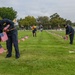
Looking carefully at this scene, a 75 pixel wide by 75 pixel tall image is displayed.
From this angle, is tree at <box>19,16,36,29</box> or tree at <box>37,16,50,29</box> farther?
tree at <box>37,16,50,29</box>

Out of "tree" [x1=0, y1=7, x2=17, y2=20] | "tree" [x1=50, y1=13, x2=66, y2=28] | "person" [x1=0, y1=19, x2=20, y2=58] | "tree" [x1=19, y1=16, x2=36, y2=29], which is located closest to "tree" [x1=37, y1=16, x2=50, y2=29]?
"tree" [x1=50, y1=13, x2=66, y2=28]

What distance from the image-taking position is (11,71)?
10.1m

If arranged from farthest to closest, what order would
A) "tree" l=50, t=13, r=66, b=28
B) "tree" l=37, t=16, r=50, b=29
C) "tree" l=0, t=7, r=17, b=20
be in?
"tree" l=37, t=16, r=50, b=29, "tree" l=50, t=13, r=66, b=28, "tree" l=0, t=7, r=17, b=20

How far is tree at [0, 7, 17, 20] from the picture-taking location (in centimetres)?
13662

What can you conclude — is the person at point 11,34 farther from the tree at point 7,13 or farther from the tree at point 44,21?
the tree at point 44,21

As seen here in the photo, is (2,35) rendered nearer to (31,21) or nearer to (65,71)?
(65,71)

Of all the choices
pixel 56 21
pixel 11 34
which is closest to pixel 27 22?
pixel 56 21

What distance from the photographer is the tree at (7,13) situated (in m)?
137

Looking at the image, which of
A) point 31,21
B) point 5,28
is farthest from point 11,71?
point 31,21

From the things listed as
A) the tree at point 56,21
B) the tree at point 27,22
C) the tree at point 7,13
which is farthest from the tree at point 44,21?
the tree at point 7,13

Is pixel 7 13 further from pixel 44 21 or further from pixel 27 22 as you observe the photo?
pixel 44 21

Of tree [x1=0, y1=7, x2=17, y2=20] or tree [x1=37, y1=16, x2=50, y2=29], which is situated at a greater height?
tree [x1=0, y1=7, x2=17, y2=20]

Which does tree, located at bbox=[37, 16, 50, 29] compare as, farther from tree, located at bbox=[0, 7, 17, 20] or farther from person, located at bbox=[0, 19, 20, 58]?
person, located at bbox=[0, 19, 20, 58]

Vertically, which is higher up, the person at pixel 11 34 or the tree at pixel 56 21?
the person at pixel 11 34
